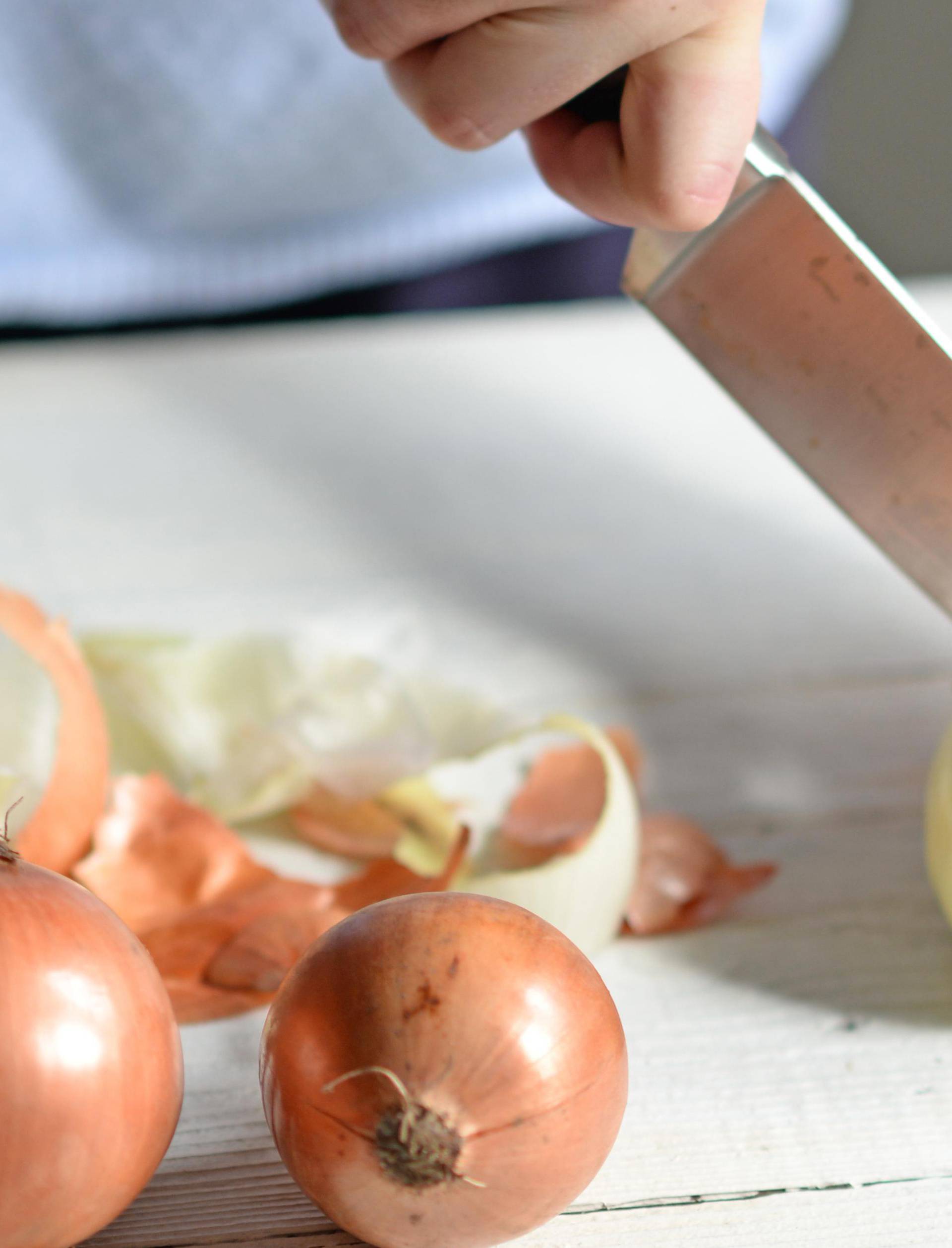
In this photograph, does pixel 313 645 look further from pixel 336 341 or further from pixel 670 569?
pixel 336 341

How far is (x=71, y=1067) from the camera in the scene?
381 mm

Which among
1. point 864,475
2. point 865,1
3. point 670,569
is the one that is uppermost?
point 864,475

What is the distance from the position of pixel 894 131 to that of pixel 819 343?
232 centimetres

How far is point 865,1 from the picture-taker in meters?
2.52

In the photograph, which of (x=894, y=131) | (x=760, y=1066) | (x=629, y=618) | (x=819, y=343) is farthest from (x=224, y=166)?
(x=894, y=131)

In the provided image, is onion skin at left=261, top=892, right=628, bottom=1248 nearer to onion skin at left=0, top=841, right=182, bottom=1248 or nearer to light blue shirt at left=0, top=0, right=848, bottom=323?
onion skin at left=0, top=841, right=182, bottom=1248

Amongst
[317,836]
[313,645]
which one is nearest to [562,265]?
[313,645]

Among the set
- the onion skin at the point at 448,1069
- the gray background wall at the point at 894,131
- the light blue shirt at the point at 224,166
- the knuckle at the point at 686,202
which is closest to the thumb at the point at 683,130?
the knuckle at the point at 686,202

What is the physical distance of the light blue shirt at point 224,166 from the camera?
1.01 meters

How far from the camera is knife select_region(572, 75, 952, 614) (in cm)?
58

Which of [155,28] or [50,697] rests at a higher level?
[155,28]

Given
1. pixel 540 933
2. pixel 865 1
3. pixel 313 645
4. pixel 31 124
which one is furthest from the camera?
pixel 865 1

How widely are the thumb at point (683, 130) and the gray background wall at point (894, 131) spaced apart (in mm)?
2142

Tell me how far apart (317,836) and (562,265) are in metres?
0.74
